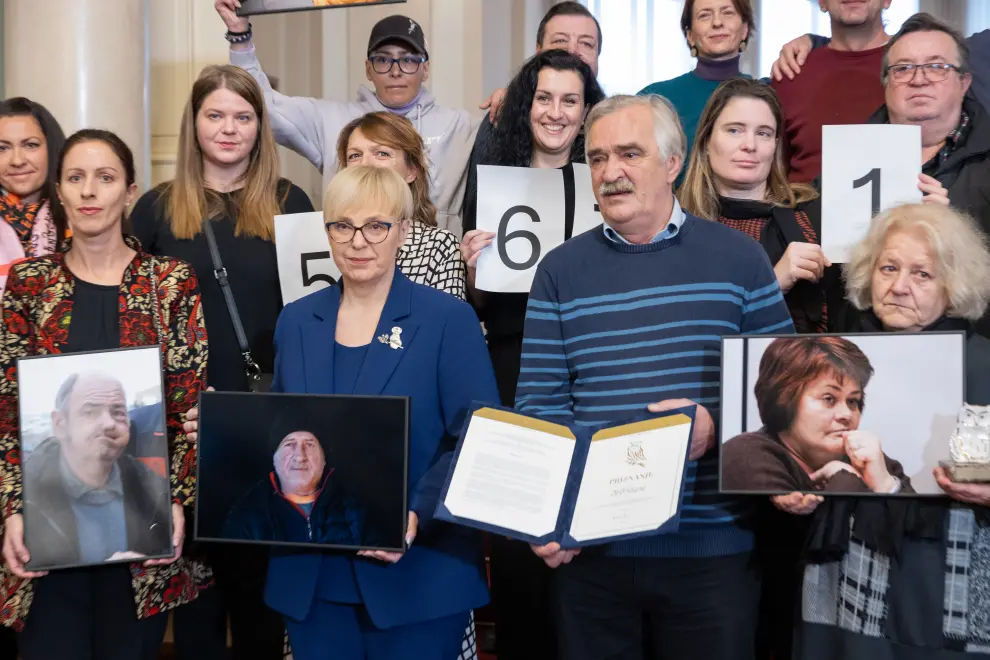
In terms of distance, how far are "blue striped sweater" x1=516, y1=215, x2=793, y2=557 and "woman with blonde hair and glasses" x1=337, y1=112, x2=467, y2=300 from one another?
0.66 metres

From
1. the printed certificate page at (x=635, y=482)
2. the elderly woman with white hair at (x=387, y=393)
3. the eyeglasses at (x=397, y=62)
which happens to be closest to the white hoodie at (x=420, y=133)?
the eyeglasses at (x=397, y=62)

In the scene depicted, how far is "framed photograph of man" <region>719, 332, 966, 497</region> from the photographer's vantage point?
2.30m

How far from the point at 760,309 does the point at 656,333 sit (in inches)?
10.2

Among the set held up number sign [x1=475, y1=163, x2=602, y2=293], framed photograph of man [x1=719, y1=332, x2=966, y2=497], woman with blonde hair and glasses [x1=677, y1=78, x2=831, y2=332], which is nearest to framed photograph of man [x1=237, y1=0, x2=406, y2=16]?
held up number sign [x1=475, y1=163, x2=602, y2=293]

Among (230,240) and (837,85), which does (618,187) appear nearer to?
(230,240)

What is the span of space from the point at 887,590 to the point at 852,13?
210cm

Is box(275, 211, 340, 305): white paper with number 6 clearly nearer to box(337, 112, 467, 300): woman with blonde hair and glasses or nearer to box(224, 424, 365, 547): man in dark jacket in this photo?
box(337, 112, 467, 300): woman with blonde hair and glasses

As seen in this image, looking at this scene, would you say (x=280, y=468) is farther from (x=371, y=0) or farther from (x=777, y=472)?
(x=371, y=0)

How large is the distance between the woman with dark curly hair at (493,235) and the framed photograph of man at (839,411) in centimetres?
105

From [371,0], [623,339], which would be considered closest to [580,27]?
[371,0]

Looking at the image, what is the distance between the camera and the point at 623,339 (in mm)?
2449

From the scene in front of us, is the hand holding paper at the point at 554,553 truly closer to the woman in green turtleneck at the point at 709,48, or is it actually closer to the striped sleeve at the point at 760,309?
the striped sleeve at the point at 760,309

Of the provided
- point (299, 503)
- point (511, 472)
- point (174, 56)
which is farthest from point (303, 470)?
point (174, 56)

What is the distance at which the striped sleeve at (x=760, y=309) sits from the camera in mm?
2496
